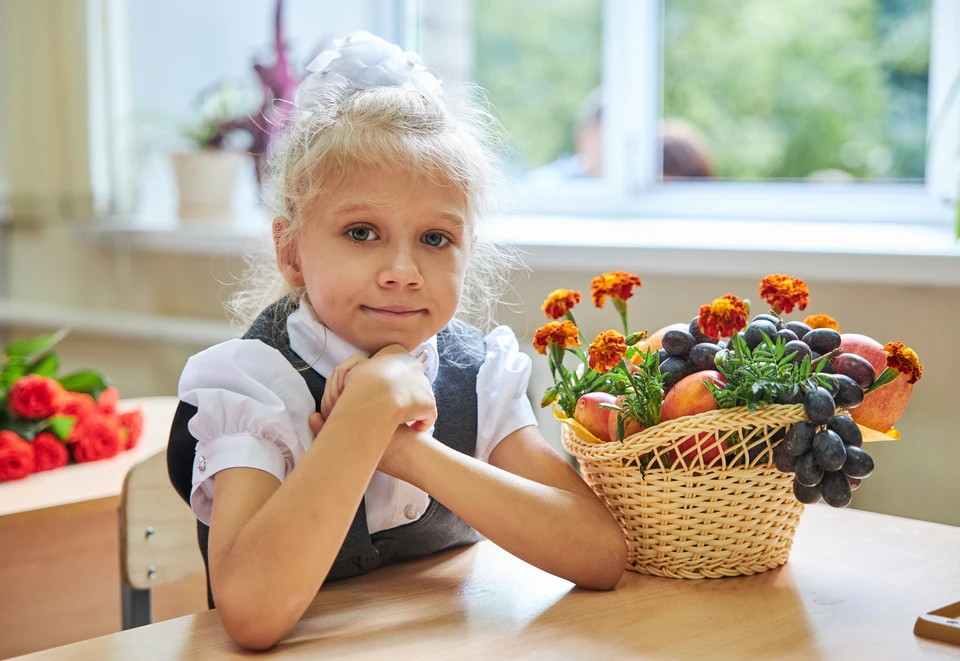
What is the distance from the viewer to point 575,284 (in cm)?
183

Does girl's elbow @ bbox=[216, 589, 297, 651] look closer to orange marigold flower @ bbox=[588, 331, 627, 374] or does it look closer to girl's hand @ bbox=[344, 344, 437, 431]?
girl's hand @ bbox=[344, 344, 437, 431]

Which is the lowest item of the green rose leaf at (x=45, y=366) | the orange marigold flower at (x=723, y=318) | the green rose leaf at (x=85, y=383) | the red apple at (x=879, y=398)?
the green rose leaf at (x=85, y=383)

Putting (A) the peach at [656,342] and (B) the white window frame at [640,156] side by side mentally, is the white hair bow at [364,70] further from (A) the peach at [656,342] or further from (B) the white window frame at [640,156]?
(B) the white window frame at [640,156]

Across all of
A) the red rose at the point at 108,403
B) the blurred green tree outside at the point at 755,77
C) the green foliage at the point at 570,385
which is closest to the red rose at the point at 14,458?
the red rose at the point at 108,403

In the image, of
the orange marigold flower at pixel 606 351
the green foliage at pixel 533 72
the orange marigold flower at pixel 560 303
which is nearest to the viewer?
the orange marigold flower at pixel 606 351

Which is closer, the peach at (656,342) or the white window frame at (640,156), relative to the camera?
the peach at (656,342)

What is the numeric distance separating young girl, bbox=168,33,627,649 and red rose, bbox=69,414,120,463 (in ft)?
1.75

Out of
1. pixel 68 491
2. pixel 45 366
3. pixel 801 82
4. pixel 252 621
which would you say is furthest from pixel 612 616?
pixel 801 82

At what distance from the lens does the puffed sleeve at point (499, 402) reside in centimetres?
107

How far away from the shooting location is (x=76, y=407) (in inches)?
61.0

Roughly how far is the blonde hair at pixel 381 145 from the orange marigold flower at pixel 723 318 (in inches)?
10.4

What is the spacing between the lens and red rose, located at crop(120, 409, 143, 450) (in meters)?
1.59

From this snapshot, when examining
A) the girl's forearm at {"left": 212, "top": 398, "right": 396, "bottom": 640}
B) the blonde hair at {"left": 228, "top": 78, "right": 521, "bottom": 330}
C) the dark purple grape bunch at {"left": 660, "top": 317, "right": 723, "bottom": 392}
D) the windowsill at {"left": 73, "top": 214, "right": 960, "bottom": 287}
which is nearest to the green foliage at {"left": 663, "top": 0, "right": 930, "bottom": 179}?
the windowsill at {"left": 73, "top": 214, "right": 960, "bottom": 287}

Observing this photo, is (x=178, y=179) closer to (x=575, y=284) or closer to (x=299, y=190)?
(x=575, y=284)
